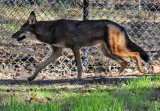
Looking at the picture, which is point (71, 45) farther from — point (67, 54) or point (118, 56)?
point (67, 54)

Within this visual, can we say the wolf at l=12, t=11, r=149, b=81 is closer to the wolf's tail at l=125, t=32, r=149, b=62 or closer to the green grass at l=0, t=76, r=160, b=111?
the wolf's tail at l=125, t=32, r=149, b=62

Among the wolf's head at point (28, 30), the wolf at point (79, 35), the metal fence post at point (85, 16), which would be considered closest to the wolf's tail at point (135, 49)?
the wolf at point (79, 35)

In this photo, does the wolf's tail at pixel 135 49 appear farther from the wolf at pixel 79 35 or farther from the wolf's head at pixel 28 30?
the wolf's head at pixel 28 30

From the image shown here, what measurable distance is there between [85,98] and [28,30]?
2.52m

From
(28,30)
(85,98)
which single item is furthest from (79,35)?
(85,98)

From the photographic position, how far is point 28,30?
6.21 m

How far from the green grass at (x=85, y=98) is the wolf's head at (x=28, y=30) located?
1182 mm

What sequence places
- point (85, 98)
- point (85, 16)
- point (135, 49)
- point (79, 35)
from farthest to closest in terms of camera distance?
point (85, 16)
point (135, 49)
point (79, 35)
point (85, 98)

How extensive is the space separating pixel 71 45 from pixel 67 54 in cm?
156

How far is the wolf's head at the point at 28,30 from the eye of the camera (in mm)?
6125

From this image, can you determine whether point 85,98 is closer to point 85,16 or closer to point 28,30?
point 28,30

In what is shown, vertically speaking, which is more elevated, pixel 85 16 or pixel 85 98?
pixel 85 16

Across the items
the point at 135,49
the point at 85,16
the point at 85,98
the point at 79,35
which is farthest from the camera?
the point at 85,16

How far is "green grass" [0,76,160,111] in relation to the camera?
3.80m
